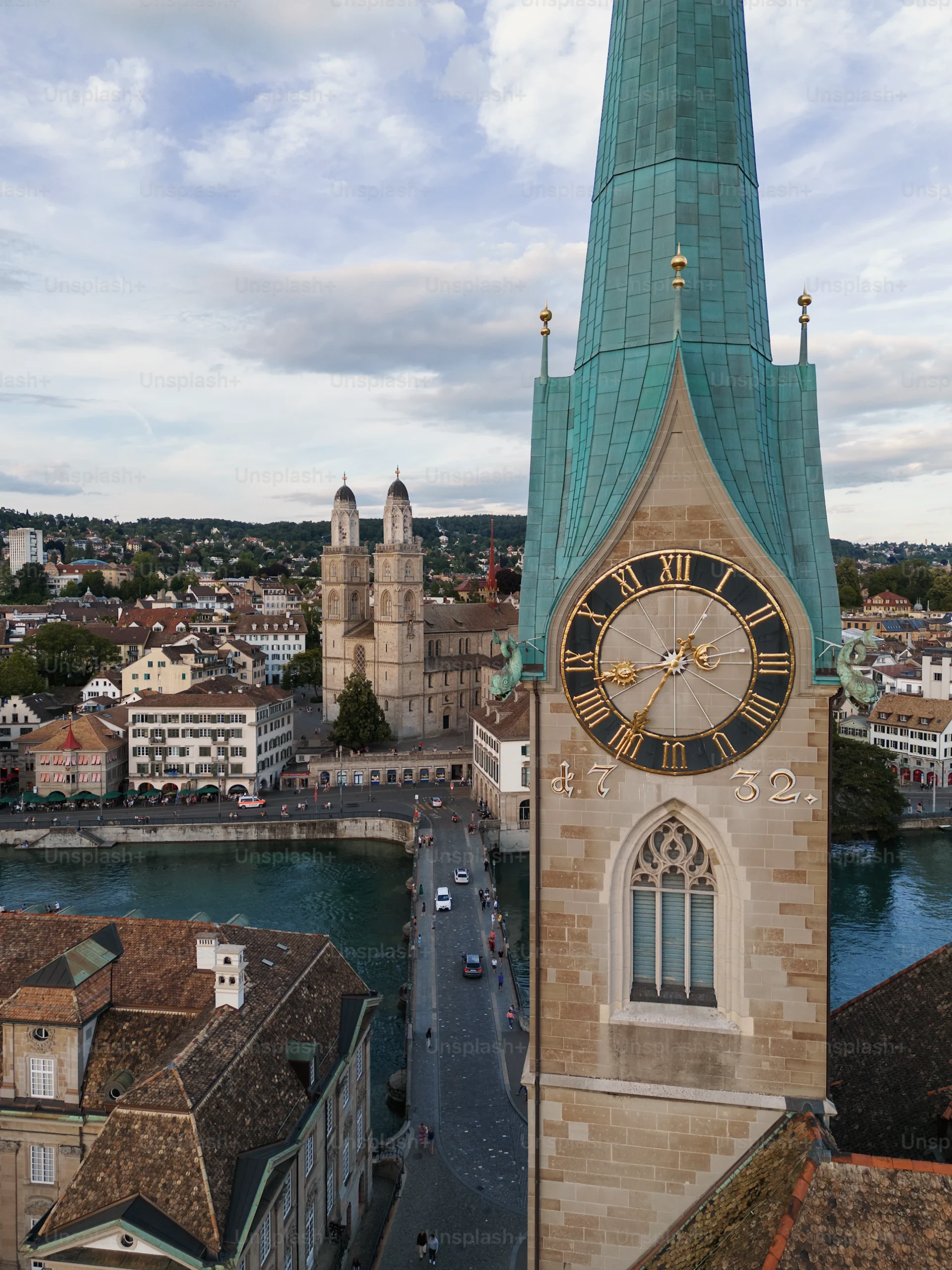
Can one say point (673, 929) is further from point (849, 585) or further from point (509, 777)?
point (849, 585)

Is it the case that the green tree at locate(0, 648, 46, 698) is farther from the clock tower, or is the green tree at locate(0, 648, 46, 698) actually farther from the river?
the clock tower

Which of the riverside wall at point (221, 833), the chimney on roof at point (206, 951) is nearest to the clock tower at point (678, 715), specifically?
the chimney on roof at point (206, 951)

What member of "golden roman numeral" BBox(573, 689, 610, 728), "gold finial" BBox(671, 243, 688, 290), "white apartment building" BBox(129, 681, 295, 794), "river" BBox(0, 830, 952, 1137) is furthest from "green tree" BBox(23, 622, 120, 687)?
"gold finial" BBox(671, 243, 688, 290)

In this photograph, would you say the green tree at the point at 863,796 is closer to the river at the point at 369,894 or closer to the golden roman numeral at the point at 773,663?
the river at the point at 369,894

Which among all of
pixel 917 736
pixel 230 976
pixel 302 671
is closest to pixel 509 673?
pixel 230 976

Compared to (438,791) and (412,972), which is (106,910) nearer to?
(412,972)

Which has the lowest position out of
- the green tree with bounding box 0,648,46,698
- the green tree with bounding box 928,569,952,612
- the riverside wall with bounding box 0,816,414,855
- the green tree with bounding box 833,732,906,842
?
the riverside wall with bounding box 0,816,414,855
